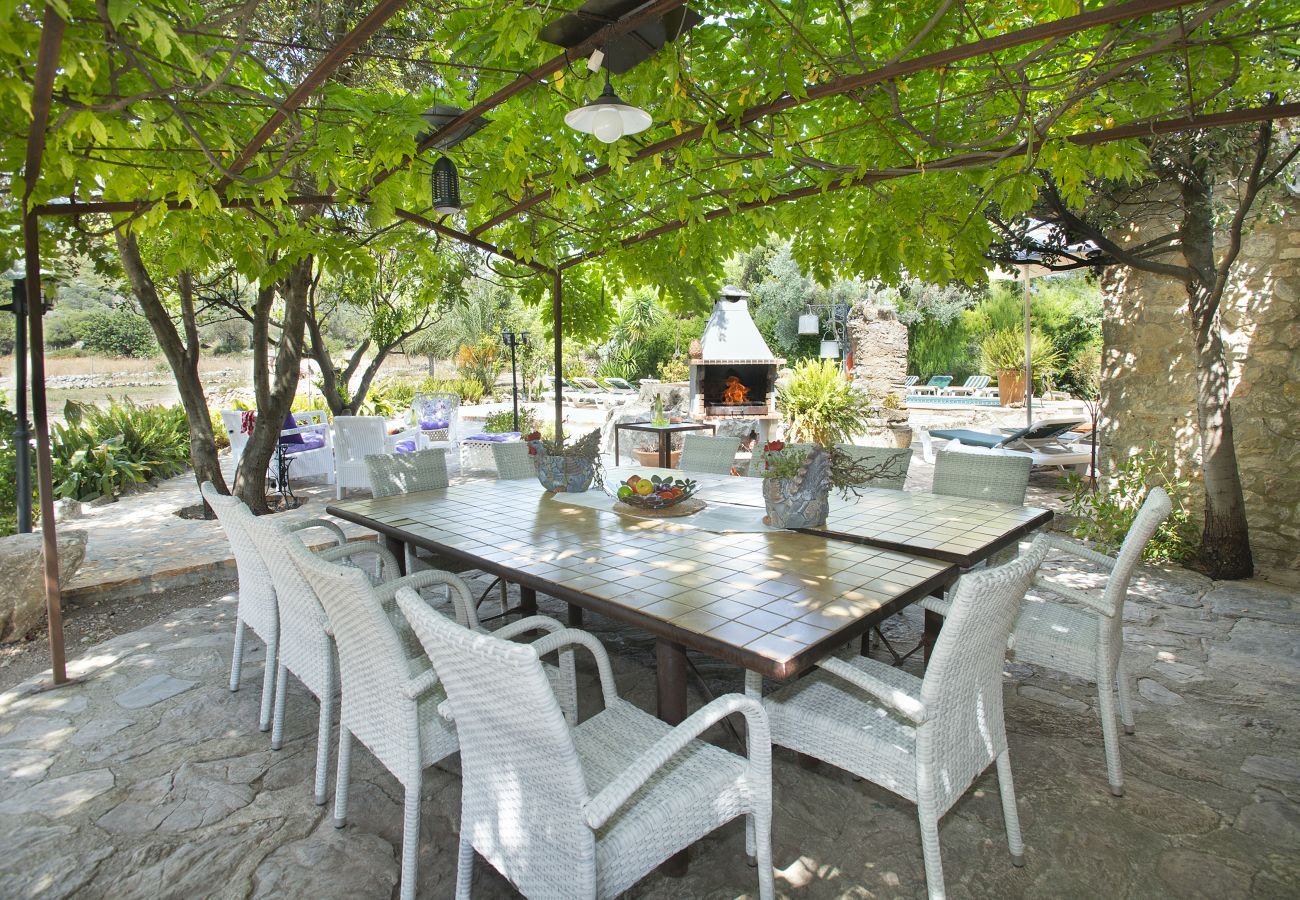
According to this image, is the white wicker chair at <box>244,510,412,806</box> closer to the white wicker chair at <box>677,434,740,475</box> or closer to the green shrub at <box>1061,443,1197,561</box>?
the white wicker chair at <box>677,434,740,475</box>

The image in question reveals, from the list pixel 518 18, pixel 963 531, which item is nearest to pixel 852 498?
pixel 963 531

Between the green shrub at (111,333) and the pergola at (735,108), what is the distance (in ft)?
70.5

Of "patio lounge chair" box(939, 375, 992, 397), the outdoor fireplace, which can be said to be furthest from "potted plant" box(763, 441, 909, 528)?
"patio lounge chair" box(939, 375, 992, 397)

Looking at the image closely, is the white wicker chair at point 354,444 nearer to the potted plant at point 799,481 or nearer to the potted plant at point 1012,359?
the potted plant at point 799,481

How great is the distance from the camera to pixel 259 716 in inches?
99.2

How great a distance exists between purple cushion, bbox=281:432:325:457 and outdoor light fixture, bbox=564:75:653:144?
19.0 feet

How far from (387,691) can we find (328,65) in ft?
5.24

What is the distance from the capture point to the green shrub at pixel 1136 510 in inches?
→ 167

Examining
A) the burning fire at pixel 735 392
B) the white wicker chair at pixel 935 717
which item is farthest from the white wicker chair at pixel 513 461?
the burning fire at pixel 735 392

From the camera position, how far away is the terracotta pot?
12.6 meters

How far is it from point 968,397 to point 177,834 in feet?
48.8

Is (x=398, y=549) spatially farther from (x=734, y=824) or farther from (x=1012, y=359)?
(x=1012, y=359)

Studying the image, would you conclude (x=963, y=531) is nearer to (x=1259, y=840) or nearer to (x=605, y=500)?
(x=1259, y=840)

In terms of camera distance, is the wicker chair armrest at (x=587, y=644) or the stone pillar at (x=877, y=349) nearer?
the wicker chair armrest at (x=587, y=644)
